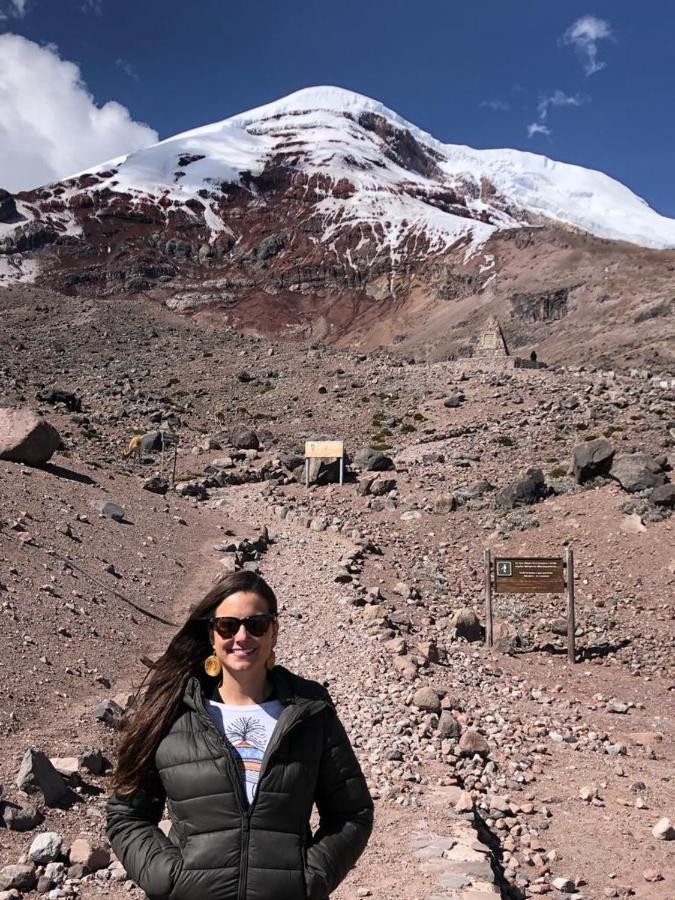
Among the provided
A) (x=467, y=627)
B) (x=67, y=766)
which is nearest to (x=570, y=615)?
(x=467, y=627)

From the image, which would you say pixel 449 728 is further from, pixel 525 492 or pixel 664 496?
pixel 525 492

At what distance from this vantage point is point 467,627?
43.0 feet

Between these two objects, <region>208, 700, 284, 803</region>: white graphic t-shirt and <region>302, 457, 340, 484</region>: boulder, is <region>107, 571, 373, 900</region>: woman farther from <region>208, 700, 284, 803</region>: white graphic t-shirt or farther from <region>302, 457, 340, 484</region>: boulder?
<region>302, 457, 340, 484</region>: boulder

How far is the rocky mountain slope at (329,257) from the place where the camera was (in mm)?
80062

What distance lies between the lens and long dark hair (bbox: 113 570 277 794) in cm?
310

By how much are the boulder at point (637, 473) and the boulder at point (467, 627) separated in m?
7.20

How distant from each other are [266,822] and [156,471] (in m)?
25.7

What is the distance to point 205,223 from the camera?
132m

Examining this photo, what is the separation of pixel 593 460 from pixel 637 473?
1507 millimetres

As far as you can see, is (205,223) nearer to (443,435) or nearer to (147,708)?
(443,435)

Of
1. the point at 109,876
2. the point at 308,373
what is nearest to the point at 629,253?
Answer: the point at 308,373

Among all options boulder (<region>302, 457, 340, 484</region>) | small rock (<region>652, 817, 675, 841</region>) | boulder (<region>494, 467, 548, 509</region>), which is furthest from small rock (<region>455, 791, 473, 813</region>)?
boulder (<region>302, 457, 340, 484</region>)

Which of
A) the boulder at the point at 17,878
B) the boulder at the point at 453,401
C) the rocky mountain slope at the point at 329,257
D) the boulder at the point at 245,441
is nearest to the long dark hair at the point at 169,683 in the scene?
the boulder at the point at 17,878

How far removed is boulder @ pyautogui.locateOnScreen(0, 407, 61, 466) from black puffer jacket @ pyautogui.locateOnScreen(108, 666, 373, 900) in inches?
622
